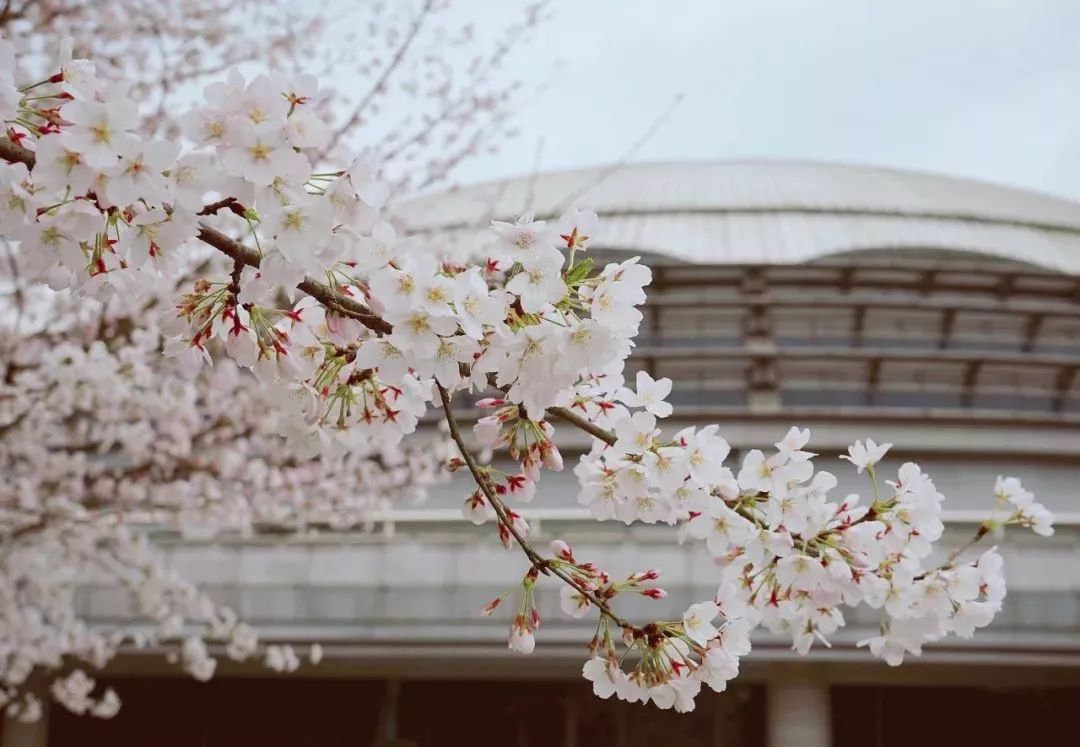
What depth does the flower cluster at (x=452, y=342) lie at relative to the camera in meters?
2.30

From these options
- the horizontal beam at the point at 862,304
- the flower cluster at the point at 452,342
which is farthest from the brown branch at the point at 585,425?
the horizontal beam at the point at 862,304

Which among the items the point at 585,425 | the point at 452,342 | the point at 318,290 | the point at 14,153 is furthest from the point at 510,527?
the point at 14,153

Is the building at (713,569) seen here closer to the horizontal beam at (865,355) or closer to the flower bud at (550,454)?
the horizontal beam at (865,355)

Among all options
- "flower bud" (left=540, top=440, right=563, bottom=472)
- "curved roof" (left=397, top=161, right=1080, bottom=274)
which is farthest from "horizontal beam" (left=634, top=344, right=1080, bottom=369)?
"flower bud" (left=540, top=440, right=563, bottom=472)

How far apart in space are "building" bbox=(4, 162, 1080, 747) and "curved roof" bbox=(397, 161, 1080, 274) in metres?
0.17

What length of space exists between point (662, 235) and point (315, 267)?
980 inches

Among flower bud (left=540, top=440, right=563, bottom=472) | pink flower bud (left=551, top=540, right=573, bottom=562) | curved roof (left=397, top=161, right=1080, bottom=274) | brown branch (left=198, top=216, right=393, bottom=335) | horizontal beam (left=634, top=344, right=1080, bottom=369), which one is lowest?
pink flower bud (left=551, top=540, right=573, bottom=562)

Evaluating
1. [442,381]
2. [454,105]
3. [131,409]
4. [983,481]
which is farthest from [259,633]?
[442,381]

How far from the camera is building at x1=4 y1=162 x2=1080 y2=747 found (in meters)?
15.9

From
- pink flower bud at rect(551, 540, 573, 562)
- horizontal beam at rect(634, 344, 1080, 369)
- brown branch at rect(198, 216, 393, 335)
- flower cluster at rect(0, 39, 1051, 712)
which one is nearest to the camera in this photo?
flower cluster at rect(0, 39, 1051, 712)

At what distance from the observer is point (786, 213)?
2844 centimetres

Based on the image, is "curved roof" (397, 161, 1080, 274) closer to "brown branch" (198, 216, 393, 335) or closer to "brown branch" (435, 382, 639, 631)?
"brown branch" (435, 382, 639, 631)

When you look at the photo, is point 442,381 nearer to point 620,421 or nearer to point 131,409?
point 620,421

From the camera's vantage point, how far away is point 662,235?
2683 centimetres
